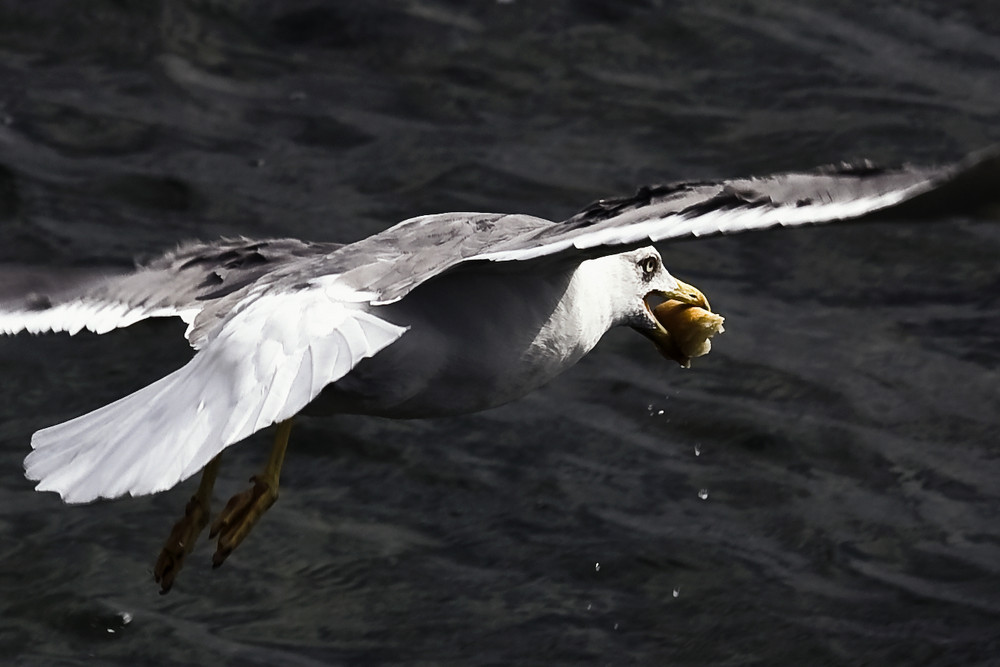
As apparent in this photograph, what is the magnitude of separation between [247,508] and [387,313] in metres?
0.60

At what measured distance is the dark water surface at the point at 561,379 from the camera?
6129mm

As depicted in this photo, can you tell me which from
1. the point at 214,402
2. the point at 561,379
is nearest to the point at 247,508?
the point at 214,402

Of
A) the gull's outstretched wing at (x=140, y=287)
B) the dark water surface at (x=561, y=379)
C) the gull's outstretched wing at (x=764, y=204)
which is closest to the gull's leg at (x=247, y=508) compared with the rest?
the gull's outstretched wing at (x=140, y=287)

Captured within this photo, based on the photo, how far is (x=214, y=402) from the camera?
3.72 metres

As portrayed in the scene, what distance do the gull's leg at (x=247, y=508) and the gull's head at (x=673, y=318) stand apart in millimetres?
1072

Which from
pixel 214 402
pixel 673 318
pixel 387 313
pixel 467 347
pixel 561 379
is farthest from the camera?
pixel 561 379

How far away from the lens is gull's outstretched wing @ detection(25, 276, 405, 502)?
3615 mm

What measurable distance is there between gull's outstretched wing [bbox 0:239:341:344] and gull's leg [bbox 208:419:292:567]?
16.3 inches

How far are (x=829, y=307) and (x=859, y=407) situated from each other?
2.16 ft

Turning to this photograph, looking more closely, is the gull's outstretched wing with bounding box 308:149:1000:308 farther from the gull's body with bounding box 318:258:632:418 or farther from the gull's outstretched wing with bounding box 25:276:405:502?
the gull's outstretched wing with bounding box 25:276:405:502

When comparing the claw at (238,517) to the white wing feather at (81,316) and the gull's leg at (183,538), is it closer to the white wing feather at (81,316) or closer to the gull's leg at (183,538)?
the gull's leg at (183,538)

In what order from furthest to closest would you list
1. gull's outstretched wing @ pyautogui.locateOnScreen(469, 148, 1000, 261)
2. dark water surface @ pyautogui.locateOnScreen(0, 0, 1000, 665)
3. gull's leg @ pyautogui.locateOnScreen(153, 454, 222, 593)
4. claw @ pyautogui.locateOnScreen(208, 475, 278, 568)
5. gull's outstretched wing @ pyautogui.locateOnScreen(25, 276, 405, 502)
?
dark water surface @ pyautogui.locateOnScreen(0, 0, 1000, 665)
gull's leg @ pyautogui.locateOnScreen(153, 454, 222, 593)
claw @ pyautogui.locateOnScreen(208, 475, 278, 568)
gull's outstretched wing @ pyautogui.locateOnScreen(25, 276, 405, 502)
gull's outstretched wing @ pyautogui.locateOnScreen(469, 148, 1000, 261)

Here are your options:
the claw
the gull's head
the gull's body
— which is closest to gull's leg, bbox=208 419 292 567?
the claw

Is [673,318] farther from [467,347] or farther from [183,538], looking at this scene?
[183,538]
